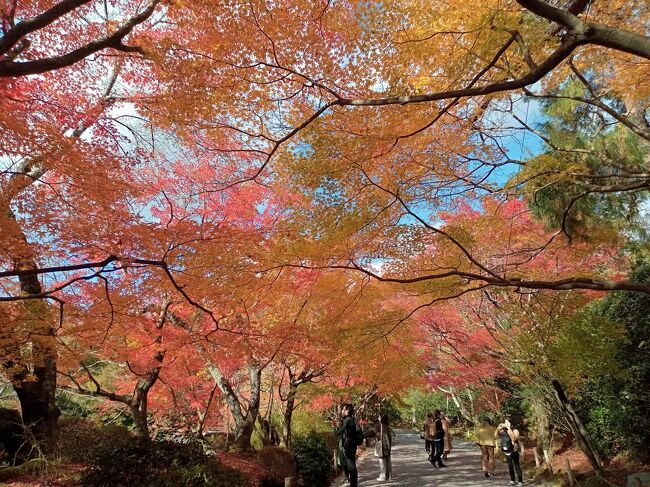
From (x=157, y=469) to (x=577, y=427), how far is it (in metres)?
8.42

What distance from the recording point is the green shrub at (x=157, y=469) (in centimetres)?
593

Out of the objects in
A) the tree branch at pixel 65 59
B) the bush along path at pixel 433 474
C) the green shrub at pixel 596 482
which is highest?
the tree branch at pixel 65 59

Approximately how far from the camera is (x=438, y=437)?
1219 cm

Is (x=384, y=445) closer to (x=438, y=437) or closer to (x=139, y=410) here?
(x=438, y=437)

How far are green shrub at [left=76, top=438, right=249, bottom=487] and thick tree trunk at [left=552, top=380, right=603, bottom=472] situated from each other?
6.84 metres

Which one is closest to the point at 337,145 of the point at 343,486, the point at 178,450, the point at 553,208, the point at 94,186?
the point at 94,186

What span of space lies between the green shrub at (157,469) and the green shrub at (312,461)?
3.67 meters

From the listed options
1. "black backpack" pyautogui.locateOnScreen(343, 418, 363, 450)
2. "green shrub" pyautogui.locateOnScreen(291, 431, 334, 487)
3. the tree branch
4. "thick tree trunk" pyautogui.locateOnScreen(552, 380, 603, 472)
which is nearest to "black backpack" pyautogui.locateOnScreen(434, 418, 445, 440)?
"green shrub" pyautogui.locateOnScreen(291, 431, 334, 487)

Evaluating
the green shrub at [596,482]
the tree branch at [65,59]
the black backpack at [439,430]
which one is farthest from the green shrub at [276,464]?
the tree branch at [65,59]

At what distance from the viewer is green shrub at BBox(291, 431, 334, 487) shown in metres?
10.3

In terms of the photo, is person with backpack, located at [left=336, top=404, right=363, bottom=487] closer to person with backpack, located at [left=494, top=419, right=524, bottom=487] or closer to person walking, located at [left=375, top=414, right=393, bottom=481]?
person walking, located at [left=375, top=414, right=393, bottom=481]

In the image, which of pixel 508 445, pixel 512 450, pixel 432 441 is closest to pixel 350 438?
pixel 508 445

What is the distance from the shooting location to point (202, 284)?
6785 mm

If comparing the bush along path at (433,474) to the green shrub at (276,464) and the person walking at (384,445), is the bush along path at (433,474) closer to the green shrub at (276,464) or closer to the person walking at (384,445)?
the person walking at (384,445)
